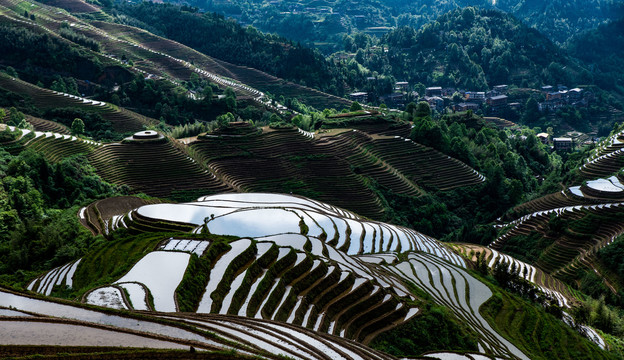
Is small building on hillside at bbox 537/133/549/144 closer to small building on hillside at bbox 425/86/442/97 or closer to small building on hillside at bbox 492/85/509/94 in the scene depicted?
small building on hillside at bbox 492/85/509/94

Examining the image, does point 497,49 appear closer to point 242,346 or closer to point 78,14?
point 78,14

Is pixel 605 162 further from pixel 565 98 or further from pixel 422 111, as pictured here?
pixel 565 98

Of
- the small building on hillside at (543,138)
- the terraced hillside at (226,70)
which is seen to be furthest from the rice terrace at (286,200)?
the small building on hillside at (543,138)

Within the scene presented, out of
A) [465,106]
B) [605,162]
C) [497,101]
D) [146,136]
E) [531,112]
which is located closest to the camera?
[146,136]

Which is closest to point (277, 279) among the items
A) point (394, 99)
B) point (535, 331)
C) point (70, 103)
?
point (535, 331)

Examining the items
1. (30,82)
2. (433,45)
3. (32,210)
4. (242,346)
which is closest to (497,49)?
(433,45)

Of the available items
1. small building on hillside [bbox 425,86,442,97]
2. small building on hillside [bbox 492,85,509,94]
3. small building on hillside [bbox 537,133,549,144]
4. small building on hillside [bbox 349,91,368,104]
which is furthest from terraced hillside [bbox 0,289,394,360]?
small building on hillside [bbox 492,85,509,94]

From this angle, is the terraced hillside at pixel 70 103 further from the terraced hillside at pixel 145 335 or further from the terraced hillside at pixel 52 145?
the terraced hillside at pixel 145 335
